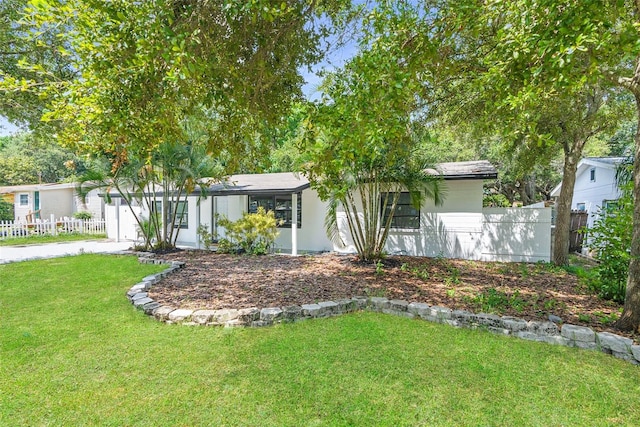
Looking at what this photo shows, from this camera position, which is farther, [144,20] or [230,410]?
[144,20]

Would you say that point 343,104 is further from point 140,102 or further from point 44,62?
point 44,62

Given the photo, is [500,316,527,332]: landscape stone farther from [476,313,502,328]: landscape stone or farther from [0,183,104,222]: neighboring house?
[0,183,104,222]: neighboring house

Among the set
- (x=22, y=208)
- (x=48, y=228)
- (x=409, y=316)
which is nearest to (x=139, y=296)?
(x=409, y=316)

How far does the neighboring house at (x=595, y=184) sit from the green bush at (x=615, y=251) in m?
8.56

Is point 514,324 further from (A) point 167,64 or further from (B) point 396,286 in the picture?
(A) point 167,64

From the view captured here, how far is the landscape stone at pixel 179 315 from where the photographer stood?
454 cm

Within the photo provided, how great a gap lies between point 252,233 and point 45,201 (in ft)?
61.6

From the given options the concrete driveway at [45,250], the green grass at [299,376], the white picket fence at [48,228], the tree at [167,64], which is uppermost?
the tree at [167,64]

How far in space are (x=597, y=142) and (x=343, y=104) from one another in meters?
24.6

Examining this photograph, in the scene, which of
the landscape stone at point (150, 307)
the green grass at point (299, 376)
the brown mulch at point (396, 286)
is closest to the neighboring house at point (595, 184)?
the brown mulch at point (396, 286)

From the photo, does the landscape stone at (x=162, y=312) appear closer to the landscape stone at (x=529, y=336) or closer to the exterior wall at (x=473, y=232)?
the landscape stone at (x=529, y=336)

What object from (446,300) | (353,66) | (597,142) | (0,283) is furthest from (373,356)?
(597,142)

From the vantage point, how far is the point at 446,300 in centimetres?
525

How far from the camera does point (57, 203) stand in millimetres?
21281
